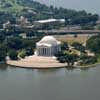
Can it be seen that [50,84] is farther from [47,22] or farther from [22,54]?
[47,22]

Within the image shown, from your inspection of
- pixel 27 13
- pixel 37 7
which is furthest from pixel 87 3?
pixel 27 13

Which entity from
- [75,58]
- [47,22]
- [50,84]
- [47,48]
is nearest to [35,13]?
[47,22]

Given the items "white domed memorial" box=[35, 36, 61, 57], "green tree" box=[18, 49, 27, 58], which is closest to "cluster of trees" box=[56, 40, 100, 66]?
"white domed memorial" box=[35, 36, 61, 57]

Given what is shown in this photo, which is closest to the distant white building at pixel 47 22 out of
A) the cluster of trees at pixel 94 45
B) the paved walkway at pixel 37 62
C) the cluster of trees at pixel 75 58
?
the cluster of trees at pixel 94 45

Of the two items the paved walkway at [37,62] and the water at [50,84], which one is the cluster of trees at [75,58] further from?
the water at [50,84]

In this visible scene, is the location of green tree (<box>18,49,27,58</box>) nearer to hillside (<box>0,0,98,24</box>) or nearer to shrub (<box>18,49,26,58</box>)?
shrub (<box>18,49,26,58</box>)

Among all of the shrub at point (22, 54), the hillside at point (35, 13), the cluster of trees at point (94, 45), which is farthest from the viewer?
the hillside at point (35, 13)

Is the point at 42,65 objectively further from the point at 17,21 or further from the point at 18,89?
the point at 17,21
